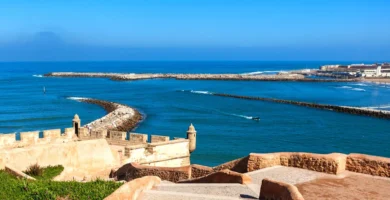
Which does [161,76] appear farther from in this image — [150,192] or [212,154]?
[150,192]

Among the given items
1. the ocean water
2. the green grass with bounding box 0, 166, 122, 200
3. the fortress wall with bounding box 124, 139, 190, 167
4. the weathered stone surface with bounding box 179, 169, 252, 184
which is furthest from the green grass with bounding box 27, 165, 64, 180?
the ocean water

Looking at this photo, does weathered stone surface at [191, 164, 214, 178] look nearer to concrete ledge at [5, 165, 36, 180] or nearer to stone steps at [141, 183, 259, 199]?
stone steps at [141, 183, 259, 199]

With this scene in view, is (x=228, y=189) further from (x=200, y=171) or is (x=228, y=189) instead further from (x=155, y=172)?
(x=155, y=172)

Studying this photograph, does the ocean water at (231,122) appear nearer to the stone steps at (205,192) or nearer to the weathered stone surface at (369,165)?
the weathered stone surface at (369,165)

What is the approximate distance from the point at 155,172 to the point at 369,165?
6.73m

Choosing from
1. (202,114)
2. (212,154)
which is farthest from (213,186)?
(202,114)

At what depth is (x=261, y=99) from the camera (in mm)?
75312

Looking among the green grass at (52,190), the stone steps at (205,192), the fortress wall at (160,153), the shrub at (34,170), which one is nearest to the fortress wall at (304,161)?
the stone steps at (205,192)

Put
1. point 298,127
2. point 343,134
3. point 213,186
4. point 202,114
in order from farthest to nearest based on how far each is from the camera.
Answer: point 202,114
point 298,127
point 343,134
point 213,186

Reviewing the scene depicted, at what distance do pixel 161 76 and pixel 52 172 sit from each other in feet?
416

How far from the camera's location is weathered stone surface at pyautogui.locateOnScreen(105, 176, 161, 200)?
28.4 ft

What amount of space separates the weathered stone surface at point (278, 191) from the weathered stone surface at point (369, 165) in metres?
4.00

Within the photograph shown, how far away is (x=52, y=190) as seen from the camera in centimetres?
1066

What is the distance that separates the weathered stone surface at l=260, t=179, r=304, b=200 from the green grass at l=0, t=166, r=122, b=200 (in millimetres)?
3865
